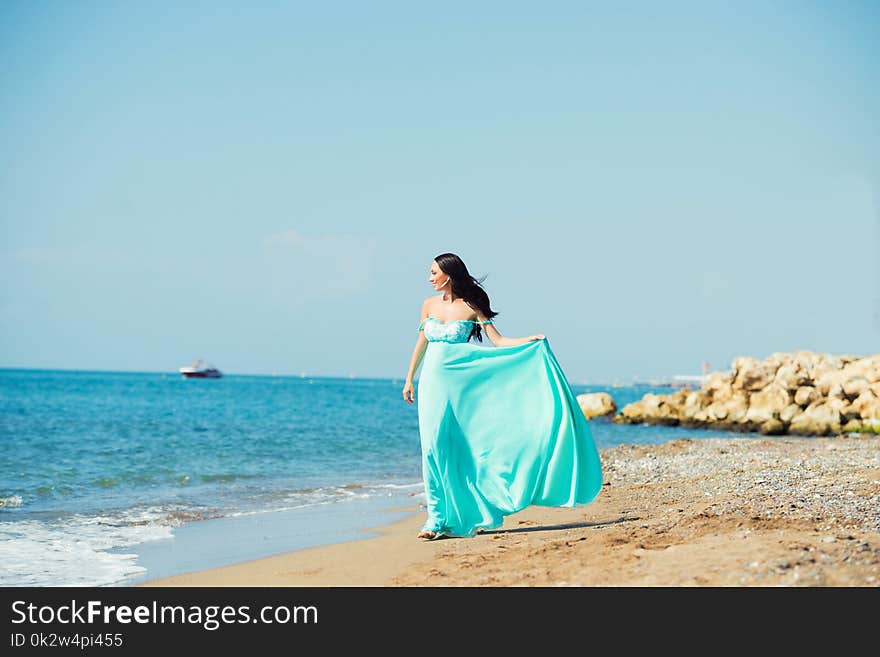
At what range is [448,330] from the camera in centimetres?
808

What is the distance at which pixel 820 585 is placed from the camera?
4984 mm

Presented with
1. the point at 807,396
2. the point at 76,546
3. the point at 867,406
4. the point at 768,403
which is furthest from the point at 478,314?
the point at 768,403

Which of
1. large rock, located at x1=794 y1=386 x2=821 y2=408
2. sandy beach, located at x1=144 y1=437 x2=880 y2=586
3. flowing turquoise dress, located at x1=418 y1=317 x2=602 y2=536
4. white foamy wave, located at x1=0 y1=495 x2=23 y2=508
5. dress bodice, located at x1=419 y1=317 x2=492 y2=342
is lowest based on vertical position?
large rock, located at x1=794 y1=386 x2=821 y2=408

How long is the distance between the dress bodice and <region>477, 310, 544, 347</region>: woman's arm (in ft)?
0.35

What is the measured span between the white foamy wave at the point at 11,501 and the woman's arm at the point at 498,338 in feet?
25.3

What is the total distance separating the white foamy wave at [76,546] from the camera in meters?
7.28

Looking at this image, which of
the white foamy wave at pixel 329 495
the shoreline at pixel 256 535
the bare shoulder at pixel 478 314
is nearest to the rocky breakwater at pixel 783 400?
the white foamy wave at pixel 329 495

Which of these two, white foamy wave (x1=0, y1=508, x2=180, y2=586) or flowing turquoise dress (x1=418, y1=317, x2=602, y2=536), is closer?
white foamy wave (x1=0, y1=508, x2=180, y2=586)

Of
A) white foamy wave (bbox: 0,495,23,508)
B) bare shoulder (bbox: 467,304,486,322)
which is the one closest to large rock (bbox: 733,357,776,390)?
white foamy wave (bbox: 0,495,23,508)

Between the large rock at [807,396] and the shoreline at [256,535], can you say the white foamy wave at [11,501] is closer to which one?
the shoreline at [256,535]

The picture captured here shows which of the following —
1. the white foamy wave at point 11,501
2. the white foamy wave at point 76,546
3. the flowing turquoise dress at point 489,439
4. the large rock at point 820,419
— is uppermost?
the flowing turquoise dress at point 489,439

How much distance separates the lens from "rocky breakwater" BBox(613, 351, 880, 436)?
31.1 meters

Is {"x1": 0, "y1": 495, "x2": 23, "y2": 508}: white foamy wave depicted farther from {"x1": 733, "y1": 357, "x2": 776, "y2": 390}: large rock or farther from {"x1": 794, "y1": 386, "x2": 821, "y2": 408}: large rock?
{"x1": 733, "y1": 357, "x2": 776, "y2": 390}: large rock
